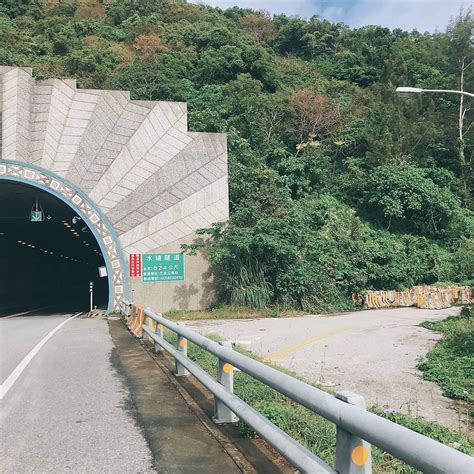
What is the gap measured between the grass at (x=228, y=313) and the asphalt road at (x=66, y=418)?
11898 millimetres

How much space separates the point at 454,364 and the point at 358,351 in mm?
2694

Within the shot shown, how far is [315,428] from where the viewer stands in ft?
17.1

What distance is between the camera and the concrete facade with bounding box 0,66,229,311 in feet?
79.1

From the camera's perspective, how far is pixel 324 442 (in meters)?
4.79

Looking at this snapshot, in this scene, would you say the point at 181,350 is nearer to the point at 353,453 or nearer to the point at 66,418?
the point at 66,418

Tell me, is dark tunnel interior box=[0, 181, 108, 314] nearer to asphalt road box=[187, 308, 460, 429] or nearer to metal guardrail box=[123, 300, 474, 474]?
asphalt road box=[187, 308, 460, 429]

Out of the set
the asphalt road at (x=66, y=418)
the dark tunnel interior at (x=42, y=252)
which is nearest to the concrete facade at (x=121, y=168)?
the dark tunnel interior at (x=42, y=252)

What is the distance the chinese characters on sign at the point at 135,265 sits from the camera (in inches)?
960

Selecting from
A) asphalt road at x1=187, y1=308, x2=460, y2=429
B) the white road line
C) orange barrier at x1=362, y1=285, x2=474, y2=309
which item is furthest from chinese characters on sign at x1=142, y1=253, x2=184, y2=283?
orange barrier at x1=362, y1=285, x2=474, y2=309

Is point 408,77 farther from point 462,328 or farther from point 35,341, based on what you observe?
point 35,341

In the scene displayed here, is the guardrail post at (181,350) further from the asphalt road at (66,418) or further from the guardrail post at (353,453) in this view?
the guardrail post at (353,453)

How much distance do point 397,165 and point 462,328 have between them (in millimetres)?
22578

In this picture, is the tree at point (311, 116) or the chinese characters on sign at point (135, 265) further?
the tree at point (311, 116)

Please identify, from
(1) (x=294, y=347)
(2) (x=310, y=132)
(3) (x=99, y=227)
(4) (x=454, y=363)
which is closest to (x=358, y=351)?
(1) (x=294, y=347)
